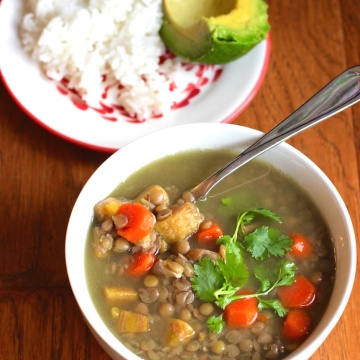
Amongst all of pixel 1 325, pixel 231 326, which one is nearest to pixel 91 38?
pixel 1 325

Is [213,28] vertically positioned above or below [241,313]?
above

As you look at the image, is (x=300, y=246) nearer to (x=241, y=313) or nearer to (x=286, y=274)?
(x=286, y=274)

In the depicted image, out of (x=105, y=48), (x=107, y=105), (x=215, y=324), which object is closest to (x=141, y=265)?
(x=215, y=324)

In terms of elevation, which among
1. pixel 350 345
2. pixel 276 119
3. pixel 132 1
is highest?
pixel 132 1

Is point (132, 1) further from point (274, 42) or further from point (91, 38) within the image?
point (274, 42)

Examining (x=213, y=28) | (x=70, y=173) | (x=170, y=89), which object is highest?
(x=213, y=28)

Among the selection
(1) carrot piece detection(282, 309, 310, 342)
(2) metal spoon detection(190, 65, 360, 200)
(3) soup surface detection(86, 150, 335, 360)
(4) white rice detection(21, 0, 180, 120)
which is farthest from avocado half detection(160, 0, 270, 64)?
(1) carrot piece detection(282, 309, 310, 342)

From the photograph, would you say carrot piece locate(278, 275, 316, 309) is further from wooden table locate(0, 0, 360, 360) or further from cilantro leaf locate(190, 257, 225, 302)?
wooden table locate(0, 0, 360, 360)
